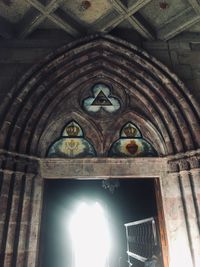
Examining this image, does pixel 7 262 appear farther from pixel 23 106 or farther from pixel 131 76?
pixel 131 76

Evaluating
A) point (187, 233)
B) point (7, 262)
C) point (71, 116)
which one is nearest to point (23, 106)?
point (71, 116)

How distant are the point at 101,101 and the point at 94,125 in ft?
1.70

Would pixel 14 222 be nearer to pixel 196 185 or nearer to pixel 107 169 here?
pixel 107 169

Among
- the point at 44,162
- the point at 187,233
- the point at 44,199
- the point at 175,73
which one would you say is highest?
the point at 175,73

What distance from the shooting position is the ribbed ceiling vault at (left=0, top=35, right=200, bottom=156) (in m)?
4.00

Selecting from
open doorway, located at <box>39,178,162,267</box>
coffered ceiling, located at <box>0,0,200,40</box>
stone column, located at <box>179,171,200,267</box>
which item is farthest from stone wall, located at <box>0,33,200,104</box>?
open doorway, located at <box>39,178,162,267</box>

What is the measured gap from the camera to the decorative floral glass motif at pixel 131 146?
13.9ft

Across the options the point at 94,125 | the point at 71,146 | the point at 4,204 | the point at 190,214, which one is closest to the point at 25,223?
the point at 4,204

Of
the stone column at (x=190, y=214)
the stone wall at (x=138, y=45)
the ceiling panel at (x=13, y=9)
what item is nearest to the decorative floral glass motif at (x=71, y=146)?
the stone wall at (x=138, y=45)

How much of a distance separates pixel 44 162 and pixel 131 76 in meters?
2.18

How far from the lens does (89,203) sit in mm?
6898

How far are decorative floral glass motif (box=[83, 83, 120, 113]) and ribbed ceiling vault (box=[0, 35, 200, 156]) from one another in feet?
0.63

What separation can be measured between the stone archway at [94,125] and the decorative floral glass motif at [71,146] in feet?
0.42

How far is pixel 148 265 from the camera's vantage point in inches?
161
